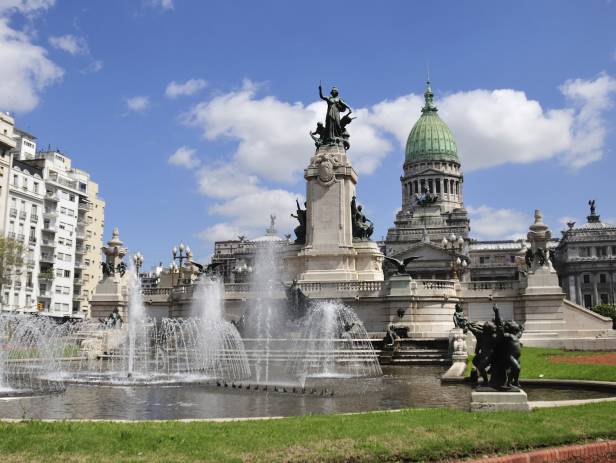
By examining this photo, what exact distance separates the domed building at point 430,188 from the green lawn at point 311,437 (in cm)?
10839

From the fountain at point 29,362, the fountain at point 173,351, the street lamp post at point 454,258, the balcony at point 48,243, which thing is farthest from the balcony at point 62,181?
the street lamp post at point 454,258

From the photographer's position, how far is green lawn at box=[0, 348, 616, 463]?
29.3 ft

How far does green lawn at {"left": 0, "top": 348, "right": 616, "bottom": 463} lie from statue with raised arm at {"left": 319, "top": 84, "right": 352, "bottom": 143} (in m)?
37.8

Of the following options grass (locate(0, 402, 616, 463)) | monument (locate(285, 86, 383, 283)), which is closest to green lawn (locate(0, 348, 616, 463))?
grass (locate(0, 402, 616, 463))

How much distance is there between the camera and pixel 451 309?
40.4 m

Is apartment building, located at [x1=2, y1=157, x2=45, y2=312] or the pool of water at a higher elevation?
apartment building, located at [x1=2, y1=157, x2=45, y2=312]

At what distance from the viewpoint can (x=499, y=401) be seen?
12781mm

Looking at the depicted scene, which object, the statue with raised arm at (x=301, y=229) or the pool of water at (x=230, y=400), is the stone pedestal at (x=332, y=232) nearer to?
the statue with raised arm at (x=301, y=229)

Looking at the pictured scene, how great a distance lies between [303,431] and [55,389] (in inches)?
459

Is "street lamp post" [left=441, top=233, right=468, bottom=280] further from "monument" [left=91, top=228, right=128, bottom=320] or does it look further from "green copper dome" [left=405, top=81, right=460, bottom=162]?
"green copper dome" [left=405, top=81, right=460, bottom=162]

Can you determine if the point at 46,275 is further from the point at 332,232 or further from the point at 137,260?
the point at 332,232

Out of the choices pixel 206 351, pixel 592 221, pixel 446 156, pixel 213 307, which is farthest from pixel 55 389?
pixel 446 156

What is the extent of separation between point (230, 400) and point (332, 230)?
93.4 ft

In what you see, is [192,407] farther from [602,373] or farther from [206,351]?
[206,351]
